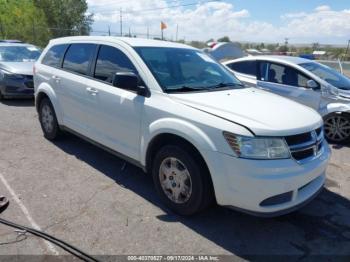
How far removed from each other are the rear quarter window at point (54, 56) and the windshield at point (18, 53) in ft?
15.4

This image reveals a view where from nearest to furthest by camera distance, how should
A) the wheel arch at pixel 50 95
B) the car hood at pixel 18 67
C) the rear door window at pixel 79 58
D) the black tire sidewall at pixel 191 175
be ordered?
the black tire sidewall at pixel 191 175, the rear door window at pixel 79 58, the wheel arch at pixel 50 95, the car hood at pixel 18 67

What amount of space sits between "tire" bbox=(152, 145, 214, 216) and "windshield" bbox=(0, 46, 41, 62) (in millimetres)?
8057

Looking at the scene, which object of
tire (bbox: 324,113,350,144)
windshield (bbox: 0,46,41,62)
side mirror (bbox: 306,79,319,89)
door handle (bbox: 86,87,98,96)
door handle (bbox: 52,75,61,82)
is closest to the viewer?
door handle (bbox: 86,87,98,96)

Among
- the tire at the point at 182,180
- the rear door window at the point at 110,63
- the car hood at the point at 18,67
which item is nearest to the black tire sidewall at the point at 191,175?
the tire at the point at 182,180

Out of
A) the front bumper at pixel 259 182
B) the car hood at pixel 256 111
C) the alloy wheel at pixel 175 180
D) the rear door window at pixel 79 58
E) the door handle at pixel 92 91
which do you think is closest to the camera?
the front bumper at pixel 259 182

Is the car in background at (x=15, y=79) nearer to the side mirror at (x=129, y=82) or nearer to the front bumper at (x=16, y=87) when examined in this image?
the front bumper at (x=16, y=87)

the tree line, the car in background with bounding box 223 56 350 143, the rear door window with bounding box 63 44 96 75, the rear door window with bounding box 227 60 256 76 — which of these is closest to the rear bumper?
the rear door window with bounding box 63 44 96 75

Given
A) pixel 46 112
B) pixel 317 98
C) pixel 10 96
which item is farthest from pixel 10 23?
pixel 317 98

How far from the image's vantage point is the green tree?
1692 inches

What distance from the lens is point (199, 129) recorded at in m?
3.16

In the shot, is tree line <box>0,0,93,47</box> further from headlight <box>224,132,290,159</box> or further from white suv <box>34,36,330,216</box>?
headlight <box>224,132,290,159</box>

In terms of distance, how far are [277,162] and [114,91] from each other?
7.13 ft

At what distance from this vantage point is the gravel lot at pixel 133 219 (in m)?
3.11

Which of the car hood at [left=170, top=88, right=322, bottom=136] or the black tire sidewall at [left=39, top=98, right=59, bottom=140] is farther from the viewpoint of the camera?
the black tire sidewall at [left=39, top=98, right=59, bottom=140]
